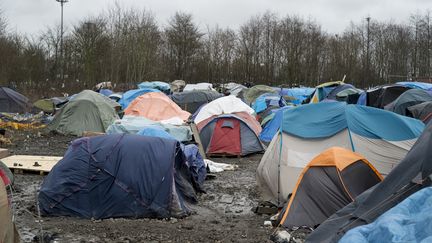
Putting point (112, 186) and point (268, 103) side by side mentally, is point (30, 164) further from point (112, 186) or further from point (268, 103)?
point (268, 103)

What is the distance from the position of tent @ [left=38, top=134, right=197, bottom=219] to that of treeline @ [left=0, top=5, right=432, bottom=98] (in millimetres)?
30017

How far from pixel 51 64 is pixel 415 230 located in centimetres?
→ 4347

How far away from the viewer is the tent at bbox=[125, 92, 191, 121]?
2131 cm

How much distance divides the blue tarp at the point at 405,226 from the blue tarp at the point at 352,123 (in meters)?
5.35

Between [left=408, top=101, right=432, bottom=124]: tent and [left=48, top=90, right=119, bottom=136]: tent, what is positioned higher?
[left=408, top=101, right=432, bottom=124]: tent

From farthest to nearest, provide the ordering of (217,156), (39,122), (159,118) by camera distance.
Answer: (39,122), (159,118), (217,156)

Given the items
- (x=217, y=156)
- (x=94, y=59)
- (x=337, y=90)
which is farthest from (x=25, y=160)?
(x=94, y=59)

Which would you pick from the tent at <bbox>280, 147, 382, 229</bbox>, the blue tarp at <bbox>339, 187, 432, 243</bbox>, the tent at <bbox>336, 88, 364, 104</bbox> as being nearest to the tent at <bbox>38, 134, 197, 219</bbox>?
the tent at <bbox>280, 147, 382, 229</bbox>

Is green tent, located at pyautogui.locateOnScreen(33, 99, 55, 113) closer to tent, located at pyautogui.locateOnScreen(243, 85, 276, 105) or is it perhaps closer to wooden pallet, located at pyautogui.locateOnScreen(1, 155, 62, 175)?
tent, located at pyautogui.locateOnScreen(243, 85, 276, 105)

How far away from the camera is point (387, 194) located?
600 cm

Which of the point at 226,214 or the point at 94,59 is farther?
the point at 94,59

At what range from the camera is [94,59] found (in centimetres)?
4194

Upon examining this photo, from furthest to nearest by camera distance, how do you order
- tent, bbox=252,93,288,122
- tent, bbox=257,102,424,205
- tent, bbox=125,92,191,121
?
tent, bbox=252,93,288,122
tent, bbox=125,92,191,121
tent, bbox=257,102,424,205

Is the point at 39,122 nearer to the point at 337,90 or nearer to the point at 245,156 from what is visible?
the point at 245,156
